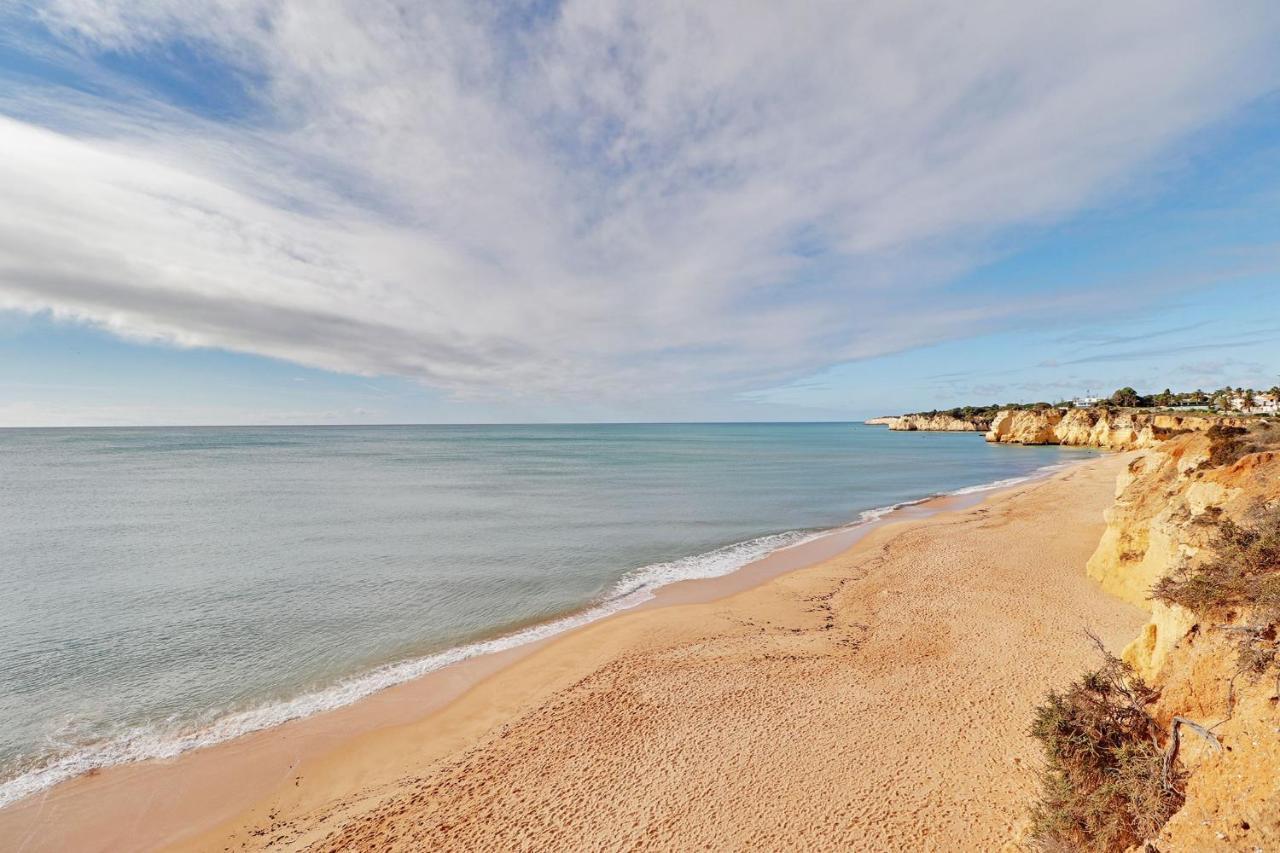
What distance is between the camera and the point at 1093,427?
81875mm

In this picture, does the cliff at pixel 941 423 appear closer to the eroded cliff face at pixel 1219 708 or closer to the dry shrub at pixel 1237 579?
the eroded cliff face at pixel 1219 708

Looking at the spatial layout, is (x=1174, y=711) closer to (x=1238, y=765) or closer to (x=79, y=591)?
(x=1238, y=765)

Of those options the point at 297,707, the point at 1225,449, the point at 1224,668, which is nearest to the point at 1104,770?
the point at 1224,668

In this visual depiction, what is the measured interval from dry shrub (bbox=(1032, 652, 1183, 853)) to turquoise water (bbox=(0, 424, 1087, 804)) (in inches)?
470

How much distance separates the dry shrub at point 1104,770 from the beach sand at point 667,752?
1.74 meters

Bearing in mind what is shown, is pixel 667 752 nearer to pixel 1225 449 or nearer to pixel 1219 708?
pixel 1219 708

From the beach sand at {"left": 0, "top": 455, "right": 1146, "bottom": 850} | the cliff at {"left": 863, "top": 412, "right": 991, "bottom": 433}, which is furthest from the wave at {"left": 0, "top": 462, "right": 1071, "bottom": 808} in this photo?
the cliff at {"left": 863, "top": 412, "right": 991, "bottom": 433}

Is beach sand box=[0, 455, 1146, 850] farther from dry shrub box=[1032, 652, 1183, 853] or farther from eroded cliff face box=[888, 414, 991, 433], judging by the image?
eroded cliff face box=[888, 414, 991, 433]

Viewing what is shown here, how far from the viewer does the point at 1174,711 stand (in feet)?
17.0

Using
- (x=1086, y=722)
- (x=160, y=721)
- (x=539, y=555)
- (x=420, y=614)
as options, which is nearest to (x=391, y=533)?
(x=539, y=555)

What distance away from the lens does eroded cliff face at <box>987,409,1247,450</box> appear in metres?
64.1

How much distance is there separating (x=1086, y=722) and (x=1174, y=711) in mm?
768

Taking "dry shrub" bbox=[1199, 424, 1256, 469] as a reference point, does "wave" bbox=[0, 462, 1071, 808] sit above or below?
below

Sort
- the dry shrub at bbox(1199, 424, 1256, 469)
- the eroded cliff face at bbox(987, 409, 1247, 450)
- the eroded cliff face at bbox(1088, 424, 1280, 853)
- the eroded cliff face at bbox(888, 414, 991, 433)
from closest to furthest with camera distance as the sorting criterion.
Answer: the eroded cliff face at bbox(1088, 424, 1280, 853) < the dry shrub at bbox(1199, 424, 1256, 469) < the eroded cliff face at bbox(987, 409, 1247, 450) < the eroded cliff face at bbox(888, 414, 991, 433)
